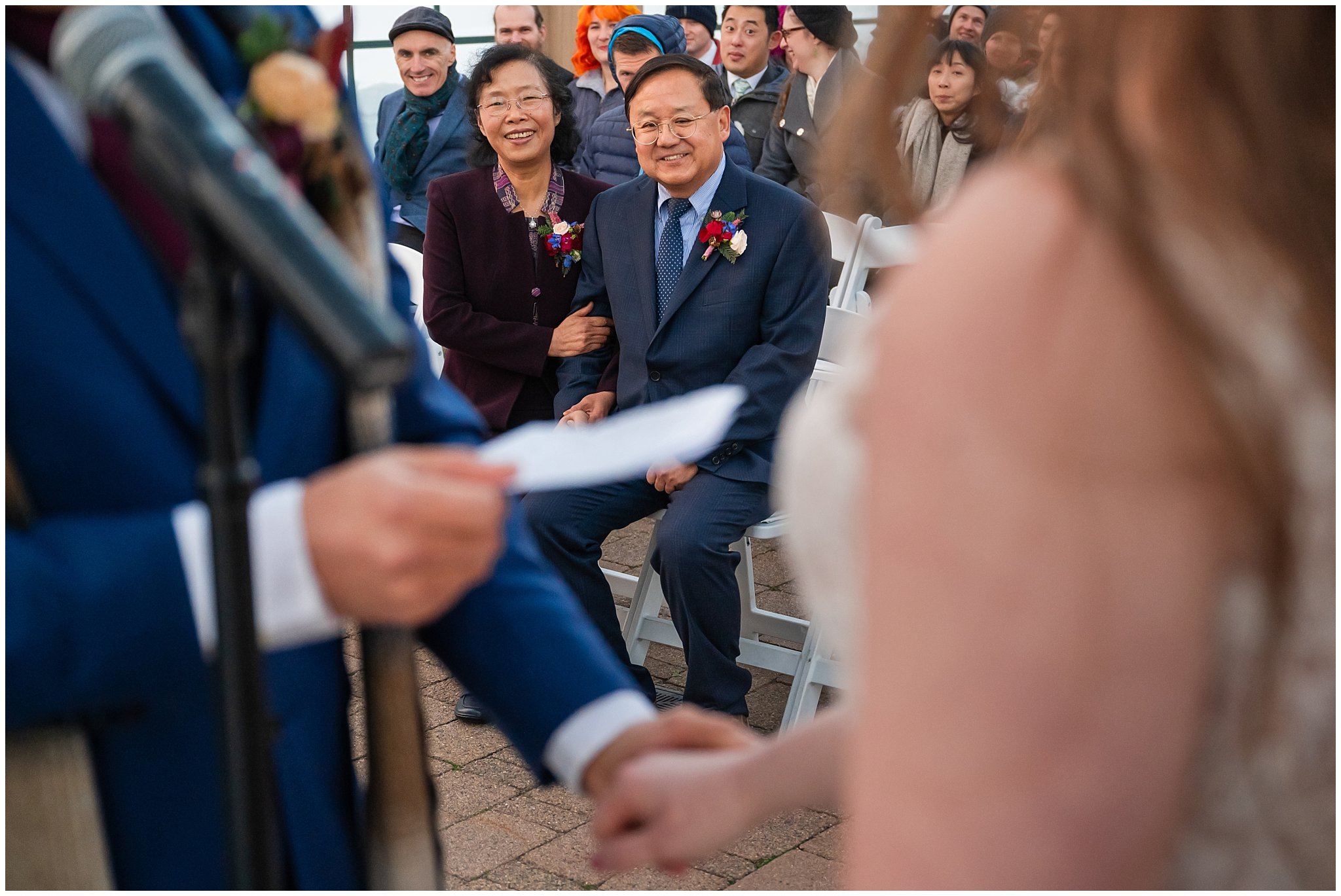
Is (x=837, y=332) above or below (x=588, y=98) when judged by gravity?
below

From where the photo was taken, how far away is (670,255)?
4.27 metres

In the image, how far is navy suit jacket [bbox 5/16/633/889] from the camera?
3.22ft

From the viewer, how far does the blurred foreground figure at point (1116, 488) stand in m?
0.67

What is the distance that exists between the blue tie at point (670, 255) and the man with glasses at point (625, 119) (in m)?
1.71

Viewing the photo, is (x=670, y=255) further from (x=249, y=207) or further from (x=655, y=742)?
(x=249, y=207)

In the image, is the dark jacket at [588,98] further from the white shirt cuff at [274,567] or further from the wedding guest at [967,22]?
the white shirt cuff at [274,567]

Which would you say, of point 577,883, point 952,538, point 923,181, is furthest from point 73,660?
point 923,181

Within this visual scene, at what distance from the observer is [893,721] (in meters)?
0.73

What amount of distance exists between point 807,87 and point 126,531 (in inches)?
250

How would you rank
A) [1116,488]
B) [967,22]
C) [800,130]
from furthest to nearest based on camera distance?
[967,22] < [800,130] < [1116,488]

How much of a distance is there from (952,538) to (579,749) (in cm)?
70

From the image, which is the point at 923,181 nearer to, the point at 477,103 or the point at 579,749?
the point at 477,103

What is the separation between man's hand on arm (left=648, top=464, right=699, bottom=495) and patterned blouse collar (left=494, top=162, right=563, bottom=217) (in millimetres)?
1145

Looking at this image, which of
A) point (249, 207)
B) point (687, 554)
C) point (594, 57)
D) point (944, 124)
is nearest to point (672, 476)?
point (687, 554)
